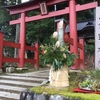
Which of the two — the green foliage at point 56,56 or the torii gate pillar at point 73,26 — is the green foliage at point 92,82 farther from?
the torii gate pillar at point 73,26

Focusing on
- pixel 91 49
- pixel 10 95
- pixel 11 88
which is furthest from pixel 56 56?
pixel 91 49

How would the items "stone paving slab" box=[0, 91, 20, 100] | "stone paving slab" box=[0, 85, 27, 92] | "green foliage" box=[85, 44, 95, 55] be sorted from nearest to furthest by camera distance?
"stone paving slab" box=[0, 91, 20, 100], "stone paving slab" box=[0, 85, 27, 92], "green foliage" box=[85, 44, 95, 55]

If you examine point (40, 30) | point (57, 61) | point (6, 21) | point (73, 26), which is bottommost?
point (57, 61)

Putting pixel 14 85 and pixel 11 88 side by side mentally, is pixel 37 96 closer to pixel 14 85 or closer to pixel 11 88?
pixel 11 88

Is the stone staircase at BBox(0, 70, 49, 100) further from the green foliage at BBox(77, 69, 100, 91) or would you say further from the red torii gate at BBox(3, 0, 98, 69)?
the red torii gate at BBox(3, 0, 98, 69)

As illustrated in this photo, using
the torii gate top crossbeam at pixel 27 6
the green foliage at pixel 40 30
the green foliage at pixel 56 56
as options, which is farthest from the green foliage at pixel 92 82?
the green foliage at pixel 40 30

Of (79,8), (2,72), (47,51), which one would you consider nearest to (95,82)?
(47,51)

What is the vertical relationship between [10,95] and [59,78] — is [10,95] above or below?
below

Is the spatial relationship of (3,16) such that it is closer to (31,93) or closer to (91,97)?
(31,93)

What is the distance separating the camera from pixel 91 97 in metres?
3.04

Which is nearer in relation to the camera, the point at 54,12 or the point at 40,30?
the point at 54,12

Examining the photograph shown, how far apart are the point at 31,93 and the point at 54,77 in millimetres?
694

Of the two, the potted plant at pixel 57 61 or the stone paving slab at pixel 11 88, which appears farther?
the stone paving slab at pixel 11 88

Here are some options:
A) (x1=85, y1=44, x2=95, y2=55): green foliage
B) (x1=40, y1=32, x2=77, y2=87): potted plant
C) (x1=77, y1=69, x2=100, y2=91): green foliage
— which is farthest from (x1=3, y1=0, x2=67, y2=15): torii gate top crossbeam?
(x1=77, y1=69, x2=100, y2=91): green foliage
